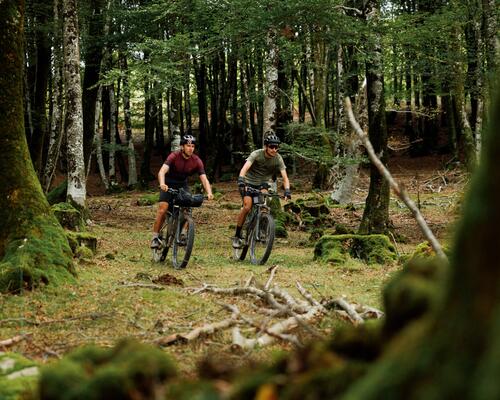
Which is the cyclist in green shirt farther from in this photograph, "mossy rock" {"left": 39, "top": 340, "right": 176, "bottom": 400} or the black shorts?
"mossy rock" {"left": 39, "top": 340, "right": 176, "bottom": 400}

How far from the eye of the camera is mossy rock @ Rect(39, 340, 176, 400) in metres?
2.35

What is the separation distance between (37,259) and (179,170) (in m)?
4.36

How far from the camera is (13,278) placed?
7.14 meters

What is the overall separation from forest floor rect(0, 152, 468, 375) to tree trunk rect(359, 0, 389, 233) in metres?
0.97

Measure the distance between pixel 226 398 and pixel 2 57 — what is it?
724 cm

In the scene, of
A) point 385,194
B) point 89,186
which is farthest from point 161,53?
point 89,186

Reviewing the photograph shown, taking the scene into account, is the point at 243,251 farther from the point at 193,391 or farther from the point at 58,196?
the point at 193,391

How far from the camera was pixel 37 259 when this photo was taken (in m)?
7.54

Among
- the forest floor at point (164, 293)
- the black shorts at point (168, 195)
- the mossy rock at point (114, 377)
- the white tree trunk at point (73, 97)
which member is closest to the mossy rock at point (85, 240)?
the forest floor at point (164, 293)

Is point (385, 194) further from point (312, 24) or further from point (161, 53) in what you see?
point (161, 53)

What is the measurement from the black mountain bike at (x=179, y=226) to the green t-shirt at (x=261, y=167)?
140cm

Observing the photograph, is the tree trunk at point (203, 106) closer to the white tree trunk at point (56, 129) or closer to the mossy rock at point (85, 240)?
the white tree trunk at point (56, 129)

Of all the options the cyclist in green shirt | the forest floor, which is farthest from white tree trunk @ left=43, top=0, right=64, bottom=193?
the cyclist in green shirt

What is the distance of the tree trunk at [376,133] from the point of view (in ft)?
45.3
